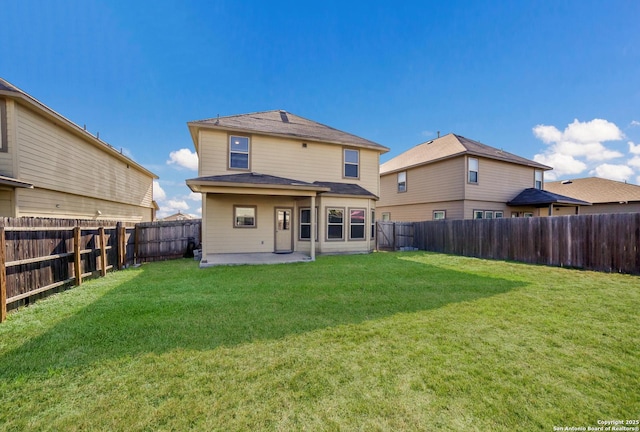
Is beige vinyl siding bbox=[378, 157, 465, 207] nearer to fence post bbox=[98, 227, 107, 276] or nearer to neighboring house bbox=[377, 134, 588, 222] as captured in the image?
neighboring house bbox=[377, 134, 588, 222]

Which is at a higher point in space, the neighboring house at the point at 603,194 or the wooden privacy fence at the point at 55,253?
the neighboring house at the point at 603,194

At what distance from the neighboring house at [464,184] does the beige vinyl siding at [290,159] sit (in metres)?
4.92

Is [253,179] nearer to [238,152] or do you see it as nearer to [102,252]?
[238,152]

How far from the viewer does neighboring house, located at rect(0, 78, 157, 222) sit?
284 inches

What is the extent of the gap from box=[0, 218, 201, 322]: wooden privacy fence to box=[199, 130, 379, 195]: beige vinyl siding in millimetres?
4150

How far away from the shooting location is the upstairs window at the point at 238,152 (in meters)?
11.3

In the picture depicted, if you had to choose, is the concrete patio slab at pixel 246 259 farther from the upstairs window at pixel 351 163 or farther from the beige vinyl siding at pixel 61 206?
the upstairs window at pixel 351 163

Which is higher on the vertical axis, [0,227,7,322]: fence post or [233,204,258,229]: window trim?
[233,204,258,229]: window trim

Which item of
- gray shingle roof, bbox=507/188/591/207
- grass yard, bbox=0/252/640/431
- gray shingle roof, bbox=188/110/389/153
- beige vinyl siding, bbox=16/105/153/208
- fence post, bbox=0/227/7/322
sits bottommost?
grass yard, bbox=0/252/640/431

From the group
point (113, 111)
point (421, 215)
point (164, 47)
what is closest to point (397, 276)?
point (421, 215)

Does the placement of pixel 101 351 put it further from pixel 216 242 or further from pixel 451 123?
pixel 451 123

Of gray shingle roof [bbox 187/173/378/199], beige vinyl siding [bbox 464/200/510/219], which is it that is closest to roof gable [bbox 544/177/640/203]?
beige vinyl siding [bbox 464/200/510/219]

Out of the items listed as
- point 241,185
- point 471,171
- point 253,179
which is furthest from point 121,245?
point 471,171

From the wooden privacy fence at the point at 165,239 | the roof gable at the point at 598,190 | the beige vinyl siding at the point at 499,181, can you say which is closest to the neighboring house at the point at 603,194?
the roof gable at the point at 598,190
